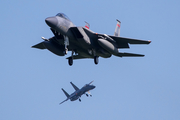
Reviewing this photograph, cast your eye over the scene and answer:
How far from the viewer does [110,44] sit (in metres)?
20.8

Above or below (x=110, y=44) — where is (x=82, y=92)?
below

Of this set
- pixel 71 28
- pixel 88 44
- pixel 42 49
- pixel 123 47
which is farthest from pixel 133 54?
pixel 42 49

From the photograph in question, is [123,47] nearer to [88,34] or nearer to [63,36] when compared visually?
[88,34]

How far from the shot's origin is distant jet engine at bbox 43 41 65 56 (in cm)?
2138

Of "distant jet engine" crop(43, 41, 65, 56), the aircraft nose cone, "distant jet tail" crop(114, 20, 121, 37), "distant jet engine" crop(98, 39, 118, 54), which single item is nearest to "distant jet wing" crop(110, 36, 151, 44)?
"distant jet engine" crop(98, 39, 118, 54)

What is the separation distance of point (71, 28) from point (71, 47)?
1855 mm

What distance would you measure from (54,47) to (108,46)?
4.16 m

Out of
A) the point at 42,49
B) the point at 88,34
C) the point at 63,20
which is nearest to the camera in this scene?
the point at 63,20

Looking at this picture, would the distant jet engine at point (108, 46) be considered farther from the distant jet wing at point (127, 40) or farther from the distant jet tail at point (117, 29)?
the distant jet tail at point (117, 29)

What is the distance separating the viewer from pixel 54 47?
21.5 metres

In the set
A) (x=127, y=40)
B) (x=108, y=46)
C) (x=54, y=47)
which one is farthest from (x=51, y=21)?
(x=127, y=40)

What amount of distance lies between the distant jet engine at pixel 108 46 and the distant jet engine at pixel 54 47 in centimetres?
339

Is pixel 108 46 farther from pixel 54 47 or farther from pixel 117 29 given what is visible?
pixel 117 29

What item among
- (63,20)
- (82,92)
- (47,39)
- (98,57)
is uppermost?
(63,20)
